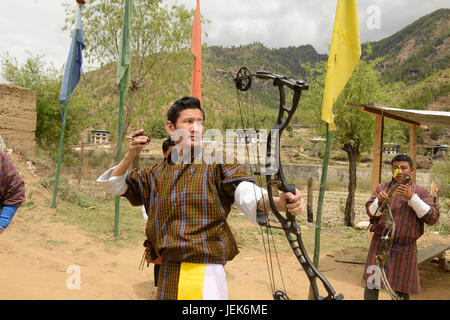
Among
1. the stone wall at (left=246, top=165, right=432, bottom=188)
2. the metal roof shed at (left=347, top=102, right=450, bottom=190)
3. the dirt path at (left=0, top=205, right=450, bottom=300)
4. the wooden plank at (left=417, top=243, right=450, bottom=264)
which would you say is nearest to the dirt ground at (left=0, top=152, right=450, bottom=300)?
the dirt path at (left=0, top=205, right=450, bottom=300)

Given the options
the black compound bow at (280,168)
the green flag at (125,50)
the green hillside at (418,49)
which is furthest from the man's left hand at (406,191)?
the green hillside at (418,49)

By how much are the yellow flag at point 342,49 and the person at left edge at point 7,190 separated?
3.18m

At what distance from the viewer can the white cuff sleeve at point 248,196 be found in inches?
59.7

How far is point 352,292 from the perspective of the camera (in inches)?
217

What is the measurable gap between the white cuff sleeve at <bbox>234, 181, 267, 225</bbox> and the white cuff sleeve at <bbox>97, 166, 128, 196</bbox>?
2.15 ft

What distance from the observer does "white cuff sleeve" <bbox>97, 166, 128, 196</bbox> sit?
178 cm

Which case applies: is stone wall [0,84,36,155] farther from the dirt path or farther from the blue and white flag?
the dirt path

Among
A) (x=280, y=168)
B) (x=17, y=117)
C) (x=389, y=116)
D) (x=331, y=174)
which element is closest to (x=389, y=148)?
(x=389, y=116)

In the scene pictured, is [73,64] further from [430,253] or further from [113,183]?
[430,253]

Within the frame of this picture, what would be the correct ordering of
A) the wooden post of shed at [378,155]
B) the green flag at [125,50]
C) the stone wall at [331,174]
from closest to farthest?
the wooden post of shed at [378,155], the green flag at [125,50], the stone wall at [331,174]

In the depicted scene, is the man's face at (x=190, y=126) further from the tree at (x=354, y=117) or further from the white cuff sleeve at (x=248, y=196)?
the tree at (x=354, y=117)

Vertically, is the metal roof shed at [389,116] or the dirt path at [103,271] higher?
the metal roof shed at [389,116]

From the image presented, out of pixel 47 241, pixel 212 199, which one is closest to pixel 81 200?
pixel 47 241

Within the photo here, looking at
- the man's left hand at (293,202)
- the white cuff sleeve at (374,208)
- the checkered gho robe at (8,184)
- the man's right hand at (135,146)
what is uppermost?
the man's right hand at (135,146)
